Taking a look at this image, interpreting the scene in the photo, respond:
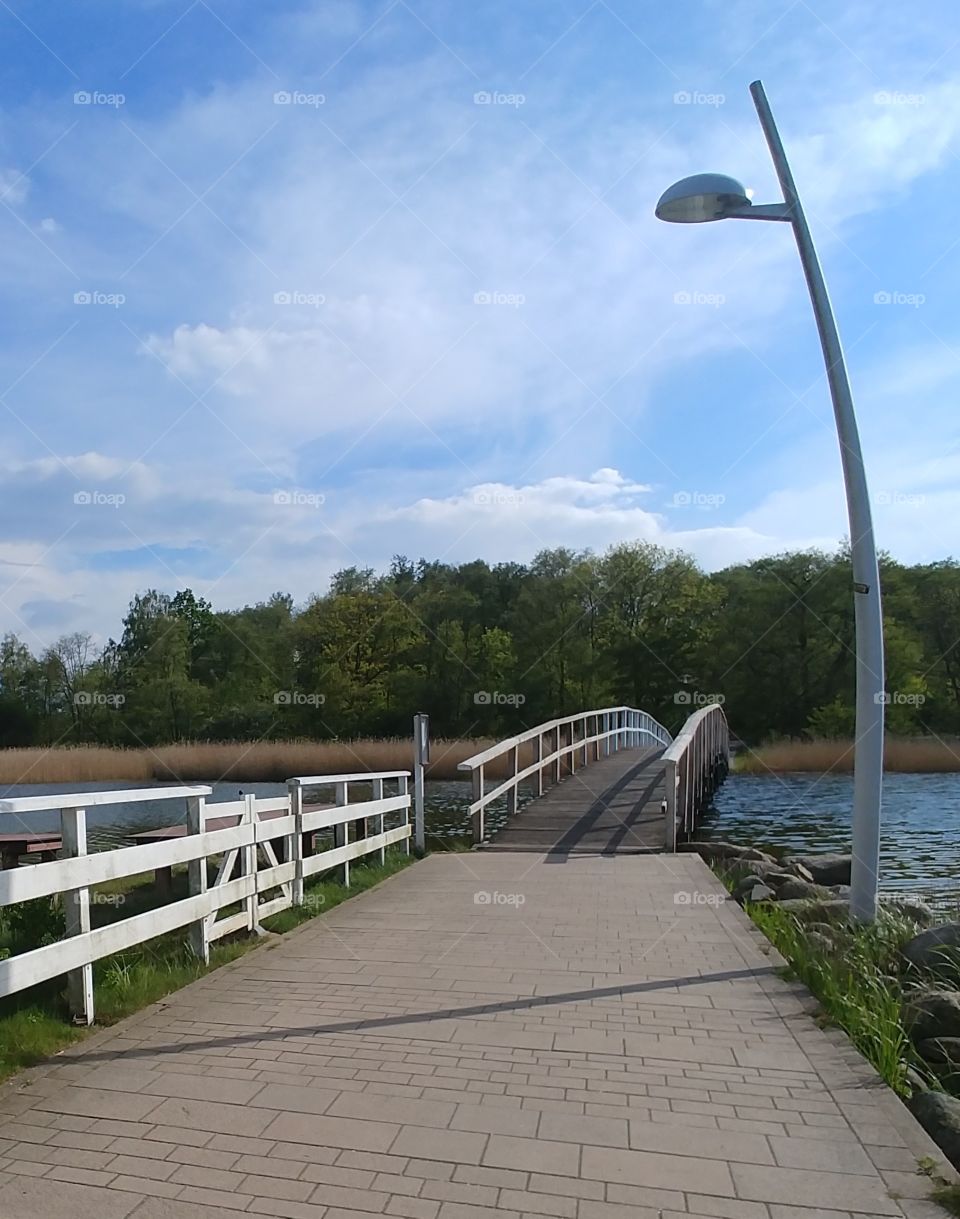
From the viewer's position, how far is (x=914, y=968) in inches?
283

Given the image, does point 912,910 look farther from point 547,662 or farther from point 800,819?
point 547,662

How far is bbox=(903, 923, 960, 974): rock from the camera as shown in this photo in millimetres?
7055

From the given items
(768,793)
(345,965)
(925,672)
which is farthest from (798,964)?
(925,672)

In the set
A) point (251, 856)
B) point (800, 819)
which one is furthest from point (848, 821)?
point (251, 856)

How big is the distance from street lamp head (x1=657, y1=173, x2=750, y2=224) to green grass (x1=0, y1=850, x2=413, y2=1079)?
5866mm

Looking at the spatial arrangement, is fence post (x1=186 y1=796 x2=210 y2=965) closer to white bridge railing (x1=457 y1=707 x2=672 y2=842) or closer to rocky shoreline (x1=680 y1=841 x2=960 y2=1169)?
rocky shoreline (x1=680 y1=841 x2=960 y2=1169)

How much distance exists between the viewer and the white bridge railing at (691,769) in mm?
12375

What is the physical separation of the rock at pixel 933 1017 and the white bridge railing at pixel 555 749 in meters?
5.59

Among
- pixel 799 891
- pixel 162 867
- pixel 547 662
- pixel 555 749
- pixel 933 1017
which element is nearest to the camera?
pixel 933 1017

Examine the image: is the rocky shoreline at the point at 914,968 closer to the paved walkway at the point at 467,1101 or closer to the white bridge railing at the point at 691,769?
the paved walkway at the point at 467,1101

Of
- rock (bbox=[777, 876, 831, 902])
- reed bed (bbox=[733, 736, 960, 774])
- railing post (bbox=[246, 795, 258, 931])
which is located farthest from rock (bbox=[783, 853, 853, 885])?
reed bed (bbox=[733, 736, 960, 774])

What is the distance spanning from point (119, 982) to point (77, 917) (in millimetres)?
755

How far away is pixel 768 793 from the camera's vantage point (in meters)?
29.1

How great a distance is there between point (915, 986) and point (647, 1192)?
13.5 ft
